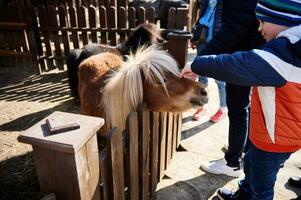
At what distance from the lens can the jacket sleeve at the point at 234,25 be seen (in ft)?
6.78

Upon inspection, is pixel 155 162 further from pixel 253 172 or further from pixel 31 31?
pixel 31 31

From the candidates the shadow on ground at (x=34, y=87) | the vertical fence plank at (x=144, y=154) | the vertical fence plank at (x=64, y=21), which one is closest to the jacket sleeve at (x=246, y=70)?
the vertical fence plank at (x=144, y=154)

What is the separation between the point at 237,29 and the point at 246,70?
715mm

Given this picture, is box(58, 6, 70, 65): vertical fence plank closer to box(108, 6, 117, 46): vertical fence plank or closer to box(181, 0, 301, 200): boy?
box(108, 6, 117, 46): vertical fence plank

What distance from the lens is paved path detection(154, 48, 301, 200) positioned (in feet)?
9.11

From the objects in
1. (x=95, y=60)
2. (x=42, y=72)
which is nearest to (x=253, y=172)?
(x=95, y=60)

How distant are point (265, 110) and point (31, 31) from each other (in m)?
5.79

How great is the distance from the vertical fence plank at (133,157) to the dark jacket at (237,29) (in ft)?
2.91

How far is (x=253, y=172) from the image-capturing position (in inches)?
80.7

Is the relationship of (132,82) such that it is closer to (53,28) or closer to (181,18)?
(181,18)

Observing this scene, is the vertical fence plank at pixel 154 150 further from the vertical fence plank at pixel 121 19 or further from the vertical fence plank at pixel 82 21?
the vertical fence plank at pixel 82 21

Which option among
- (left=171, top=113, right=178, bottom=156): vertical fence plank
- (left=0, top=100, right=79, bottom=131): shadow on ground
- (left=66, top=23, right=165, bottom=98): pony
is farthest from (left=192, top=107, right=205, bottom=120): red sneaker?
(left=0, top=100, right=79, bottom=131): shadow on ground

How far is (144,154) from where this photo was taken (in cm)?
233

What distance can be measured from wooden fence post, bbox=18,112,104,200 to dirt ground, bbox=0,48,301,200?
1591 millimetres
